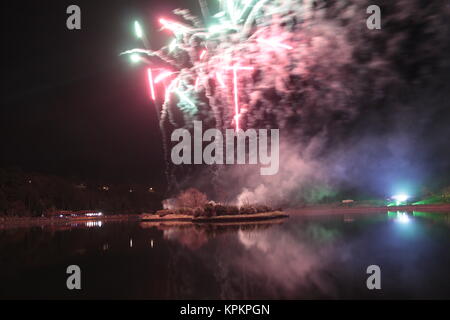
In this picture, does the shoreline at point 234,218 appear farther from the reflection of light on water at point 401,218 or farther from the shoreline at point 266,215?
the reflection of light on water at point 401,218

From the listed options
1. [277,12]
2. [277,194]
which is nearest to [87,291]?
[277,12]

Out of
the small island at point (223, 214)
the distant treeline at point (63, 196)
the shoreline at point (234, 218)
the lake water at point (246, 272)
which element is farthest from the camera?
the distant treeline at point (63, 196)

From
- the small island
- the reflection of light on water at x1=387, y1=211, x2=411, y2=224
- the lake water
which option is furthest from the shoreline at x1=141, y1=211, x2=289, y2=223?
the lake water

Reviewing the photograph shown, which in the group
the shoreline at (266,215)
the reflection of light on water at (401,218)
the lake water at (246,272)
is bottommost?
the shoreline at (266,215)

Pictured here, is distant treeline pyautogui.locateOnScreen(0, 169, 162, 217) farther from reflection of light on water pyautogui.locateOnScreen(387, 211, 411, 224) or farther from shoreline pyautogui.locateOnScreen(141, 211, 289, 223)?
reflection of light on water pyautogui.locateOnScreen(387, 211, 411, 224)

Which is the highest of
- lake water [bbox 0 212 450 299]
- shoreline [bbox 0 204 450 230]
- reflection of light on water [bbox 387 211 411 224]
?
lake water [bbox 0 212 450 299]

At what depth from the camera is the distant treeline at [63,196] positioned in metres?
43.3

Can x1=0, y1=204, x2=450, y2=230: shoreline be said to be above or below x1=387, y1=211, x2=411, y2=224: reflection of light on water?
below

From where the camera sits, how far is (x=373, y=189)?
38875 millimetres

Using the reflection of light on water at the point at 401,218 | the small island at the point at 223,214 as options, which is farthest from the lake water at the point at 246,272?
the small island at the point at 223,214

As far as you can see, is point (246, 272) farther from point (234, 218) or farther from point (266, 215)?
point (266, 215)

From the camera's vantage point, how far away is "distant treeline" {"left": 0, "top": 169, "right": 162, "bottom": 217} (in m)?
43.3
